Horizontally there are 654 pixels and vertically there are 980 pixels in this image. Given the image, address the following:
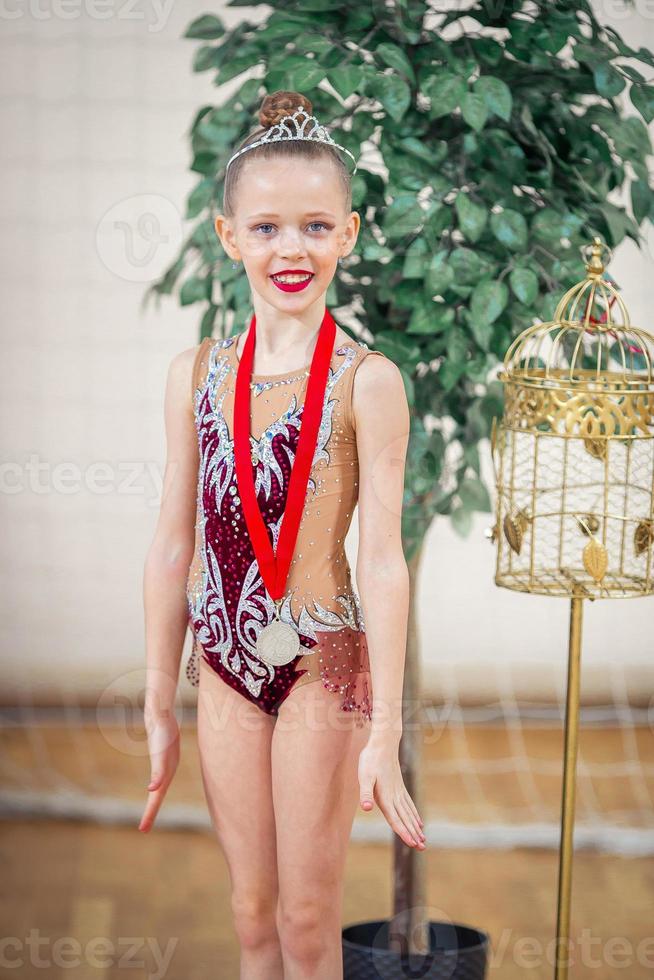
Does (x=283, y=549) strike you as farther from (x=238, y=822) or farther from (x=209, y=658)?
(x=238, y=822)

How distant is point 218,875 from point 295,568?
118cm

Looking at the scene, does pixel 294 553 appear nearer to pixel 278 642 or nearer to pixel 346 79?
pixel 278 642

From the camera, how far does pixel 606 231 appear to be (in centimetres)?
187

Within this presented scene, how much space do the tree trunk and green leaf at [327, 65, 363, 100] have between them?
692 mm

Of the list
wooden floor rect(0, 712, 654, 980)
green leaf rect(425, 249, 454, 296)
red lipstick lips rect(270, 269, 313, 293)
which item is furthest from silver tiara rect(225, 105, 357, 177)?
wooden floor rect(0, 712, 654, 980)

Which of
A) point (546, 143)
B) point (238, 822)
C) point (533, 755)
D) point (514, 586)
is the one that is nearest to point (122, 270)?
point (546, 143)

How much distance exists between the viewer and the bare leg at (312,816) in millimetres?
1479

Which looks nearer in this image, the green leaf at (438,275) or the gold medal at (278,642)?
the gold medal at (278,642)

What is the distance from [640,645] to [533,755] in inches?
14.0

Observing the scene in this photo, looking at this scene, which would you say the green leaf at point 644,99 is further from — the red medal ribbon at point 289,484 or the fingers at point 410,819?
the fingers at point 410,819

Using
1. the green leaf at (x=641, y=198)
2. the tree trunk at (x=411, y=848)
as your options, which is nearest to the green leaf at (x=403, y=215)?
the green leaf at (x=641, y=198)

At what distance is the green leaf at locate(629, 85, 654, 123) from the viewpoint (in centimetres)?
181

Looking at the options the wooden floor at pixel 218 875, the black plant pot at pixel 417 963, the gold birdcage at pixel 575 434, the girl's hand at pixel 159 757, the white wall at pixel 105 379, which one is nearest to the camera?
the girl's hand at pixel 159 757

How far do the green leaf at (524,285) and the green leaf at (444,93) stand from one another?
240 mm
